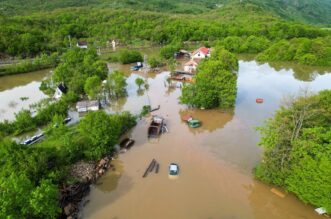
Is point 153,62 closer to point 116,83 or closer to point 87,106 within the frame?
point 116,83

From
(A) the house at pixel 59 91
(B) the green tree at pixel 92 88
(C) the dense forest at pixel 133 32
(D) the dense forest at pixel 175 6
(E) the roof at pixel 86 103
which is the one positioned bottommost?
(E) the roof at pixel 86 103

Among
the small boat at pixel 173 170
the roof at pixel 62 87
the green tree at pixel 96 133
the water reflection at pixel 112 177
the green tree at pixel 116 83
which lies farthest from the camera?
the green tree at pixel 116 83

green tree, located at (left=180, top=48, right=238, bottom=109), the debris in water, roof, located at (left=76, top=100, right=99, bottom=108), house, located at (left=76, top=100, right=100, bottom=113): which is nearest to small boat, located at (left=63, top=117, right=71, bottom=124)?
house, located at (left=76, top=100, right=100, bottom=113)

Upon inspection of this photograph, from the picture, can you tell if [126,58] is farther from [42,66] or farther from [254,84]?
[254,84]

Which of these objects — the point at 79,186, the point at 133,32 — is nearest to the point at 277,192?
the point at 79,186

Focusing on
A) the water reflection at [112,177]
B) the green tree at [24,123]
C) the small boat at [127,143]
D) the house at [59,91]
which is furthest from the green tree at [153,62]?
the water reflection at [112,177]

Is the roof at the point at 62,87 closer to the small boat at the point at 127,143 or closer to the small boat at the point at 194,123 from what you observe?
the small boat at the point at 127,143

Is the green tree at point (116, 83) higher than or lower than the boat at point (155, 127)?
Answer: higher
